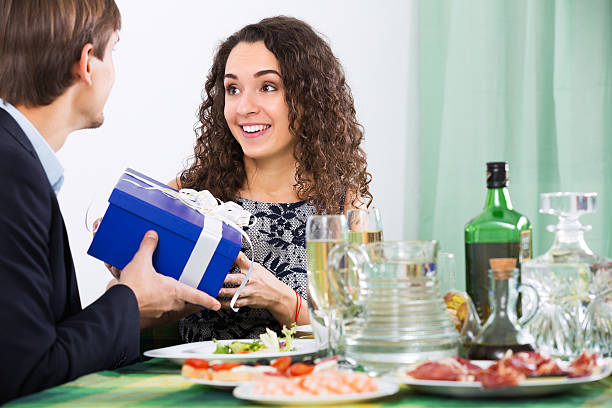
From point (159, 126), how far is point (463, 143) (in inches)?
50.8

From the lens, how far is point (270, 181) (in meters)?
2.26

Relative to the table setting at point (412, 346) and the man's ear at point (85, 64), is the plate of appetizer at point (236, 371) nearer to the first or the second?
the table setting at point (412, 346)

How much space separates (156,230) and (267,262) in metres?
0.78

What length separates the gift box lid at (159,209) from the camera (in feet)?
4.34

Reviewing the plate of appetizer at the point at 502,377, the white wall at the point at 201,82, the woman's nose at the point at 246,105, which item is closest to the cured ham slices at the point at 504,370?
the plate of appetizer at the point at 502,377

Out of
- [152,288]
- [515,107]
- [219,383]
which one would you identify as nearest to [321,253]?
[219,383]

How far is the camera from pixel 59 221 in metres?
1.11

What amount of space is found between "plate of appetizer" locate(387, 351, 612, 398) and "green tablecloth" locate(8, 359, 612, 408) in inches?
0.5

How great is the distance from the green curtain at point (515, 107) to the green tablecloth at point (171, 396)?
1.82 metres

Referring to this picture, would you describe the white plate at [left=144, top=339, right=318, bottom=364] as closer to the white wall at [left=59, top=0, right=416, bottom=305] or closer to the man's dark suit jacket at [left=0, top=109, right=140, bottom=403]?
the man's dark suit jacket at [left=0, top=109, right=140, bottom=403]

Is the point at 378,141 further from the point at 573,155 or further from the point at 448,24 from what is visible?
the point at 573,155

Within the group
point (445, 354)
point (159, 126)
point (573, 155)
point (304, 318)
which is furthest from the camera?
point (159, 126)

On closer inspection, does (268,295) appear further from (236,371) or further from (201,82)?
(201,82)

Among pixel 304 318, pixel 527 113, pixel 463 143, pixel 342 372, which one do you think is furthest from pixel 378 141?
pixel 342 372
